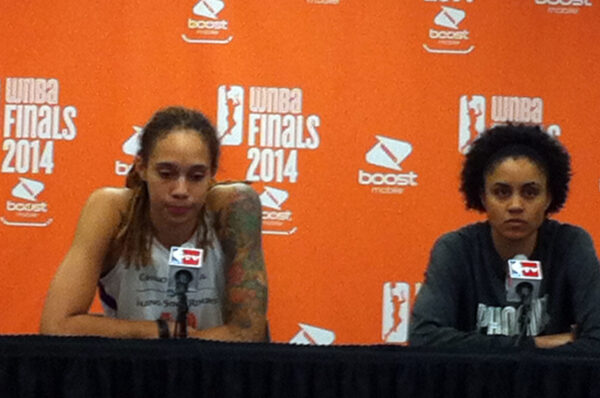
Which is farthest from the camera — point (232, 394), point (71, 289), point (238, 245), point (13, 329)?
point (13, 329)

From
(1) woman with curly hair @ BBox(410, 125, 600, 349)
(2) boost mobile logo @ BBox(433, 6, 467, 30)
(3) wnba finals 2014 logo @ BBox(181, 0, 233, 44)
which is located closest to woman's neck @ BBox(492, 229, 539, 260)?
(1) woman with curly hair @ BBox(410, 125, 600, 349)

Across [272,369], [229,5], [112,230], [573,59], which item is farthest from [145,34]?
[272,369]

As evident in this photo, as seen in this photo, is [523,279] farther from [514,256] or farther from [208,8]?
[208,8]

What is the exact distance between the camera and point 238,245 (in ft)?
7.74

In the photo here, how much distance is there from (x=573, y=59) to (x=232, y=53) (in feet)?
4.45

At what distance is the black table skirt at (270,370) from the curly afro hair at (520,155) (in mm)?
961

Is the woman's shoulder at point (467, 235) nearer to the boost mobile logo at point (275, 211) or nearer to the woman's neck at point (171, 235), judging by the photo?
the woman's neck at point (171, 235)

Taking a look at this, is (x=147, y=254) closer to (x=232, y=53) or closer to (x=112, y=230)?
(x=112, y=230)

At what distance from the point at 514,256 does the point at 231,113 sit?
59.2 inches

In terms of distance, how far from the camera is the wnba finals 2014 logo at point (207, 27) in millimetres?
3566

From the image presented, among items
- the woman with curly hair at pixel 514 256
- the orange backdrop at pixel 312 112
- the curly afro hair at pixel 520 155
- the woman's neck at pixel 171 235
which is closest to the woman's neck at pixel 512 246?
the woman with curly hair at pixel 514 256

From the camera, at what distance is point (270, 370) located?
5.06 feet

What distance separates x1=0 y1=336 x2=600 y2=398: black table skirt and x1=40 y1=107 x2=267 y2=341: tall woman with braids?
0.61 meters

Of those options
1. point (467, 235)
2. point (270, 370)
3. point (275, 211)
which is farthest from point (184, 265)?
point (275, 211)
